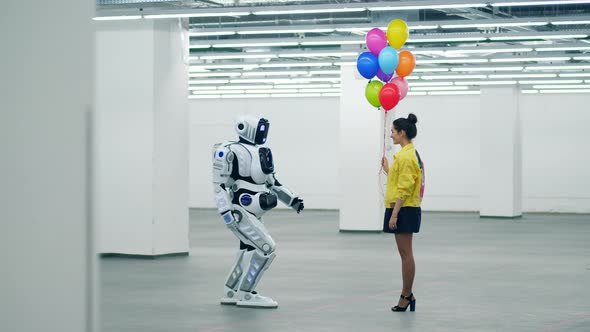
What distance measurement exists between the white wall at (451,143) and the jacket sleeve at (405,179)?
21.4 metres

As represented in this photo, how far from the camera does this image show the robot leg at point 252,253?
977cm

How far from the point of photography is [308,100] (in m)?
34.2

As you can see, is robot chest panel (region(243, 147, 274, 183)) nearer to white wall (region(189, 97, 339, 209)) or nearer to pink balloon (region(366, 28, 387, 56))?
pink balloon (region(366, 28, 387, 56))

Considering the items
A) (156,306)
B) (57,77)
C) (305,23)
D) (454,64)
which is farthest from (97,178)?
(454,64)

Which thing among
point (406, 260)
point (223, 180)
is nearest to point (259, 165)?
point (223, 180)

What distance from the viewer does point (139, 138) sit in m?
15.3

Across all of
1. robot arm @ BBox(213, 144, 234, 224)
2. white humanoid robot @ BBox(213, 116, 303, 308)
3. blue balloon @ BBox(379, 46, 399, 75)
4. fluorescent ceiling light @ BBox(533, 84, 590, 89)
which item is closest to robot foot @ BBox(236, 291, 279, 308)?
white humanoid robot @ BBox(213, 116, 303, 308)

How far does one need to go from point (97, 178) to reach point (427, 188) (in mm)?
31075

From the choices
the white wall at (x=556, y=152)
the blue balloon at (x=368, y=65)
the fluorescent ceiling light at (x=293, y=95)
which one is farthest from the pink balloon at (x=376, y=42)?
the white wall at (x=556, y=152)

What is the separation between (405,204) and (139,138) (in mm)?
7099

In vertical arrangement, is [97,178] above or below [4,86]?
below

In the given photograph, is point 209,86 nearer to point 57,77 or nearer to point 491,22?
point 491,22

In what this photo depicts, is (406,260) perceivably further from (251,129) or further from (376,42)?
(376,42)

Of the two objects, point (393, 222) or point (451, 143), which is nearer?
point (393, 222)
